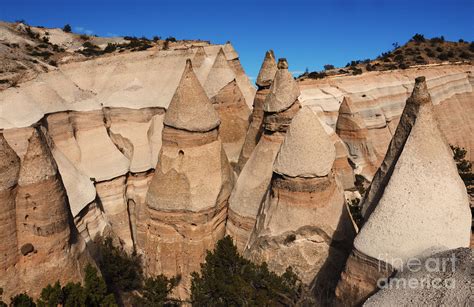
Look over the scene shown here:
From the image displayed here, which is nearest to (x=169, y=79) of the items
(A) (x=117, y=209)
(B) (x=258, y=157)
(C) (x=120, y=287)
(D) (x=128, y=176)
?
(D) (x=128, y=176)

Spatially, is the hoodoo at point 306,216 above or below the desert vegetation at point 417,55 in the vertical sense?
below

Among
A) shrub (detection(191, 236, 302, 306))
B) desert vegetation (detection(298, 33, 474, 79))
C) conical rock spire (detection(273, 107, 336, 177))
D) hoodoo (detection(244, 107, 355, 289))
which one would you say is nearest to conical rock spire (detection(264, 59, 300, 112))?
conical rock spire (detection(273, 107, 336, 177))

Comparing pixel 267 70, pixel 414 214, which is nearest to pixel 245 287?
pixel 414 214

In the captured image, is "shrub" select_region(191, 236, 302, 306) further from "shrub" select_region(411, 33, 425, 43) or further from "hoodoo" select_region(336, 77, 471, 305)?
"shrub" select_region(411, 33, 425, 43)

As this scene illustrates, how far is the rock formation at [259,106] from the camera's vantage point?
42.2 ft

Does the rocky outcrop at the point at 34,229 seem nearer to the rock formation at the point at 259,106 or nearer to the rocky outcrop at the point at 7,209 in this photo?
the rocky outcrop at the point at 7,209

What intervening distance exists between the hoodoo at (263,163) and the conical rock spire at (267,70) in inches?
141

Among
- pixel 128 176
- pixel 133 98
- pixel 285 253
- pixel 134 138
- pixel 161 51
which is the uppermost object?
pixel 161 51

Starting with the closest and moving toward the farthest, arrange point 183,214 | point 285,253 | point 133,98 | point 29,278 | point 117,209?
1. point 29,278
2. point 285,253
3. point 183,214
4. point 117,209
5. point 133,98

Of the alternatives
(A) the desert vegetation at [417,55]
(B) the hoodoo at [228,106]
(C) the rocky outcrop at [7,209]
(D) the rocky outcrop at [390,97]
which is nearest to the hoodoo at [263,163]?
(B) the hoodoo at [228,106]

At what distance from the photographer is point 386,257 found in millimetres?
5297

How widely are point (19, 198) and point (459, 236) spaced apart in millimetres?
7214

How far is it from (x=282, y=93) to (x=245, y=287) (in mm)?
5204

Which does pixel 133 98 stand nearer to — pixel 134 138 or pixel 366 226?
pixel 134 138
